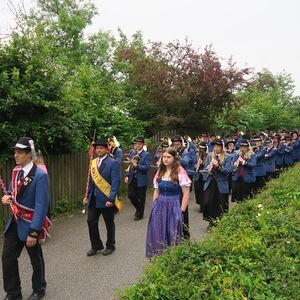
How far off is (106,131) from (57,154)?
10.4 feet

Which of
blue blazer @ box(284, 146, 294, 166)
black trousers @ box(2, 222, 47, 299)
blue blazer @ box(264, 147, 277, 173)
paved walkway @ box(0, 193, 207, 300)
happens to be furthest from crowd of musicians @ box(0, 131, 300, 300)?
blue blazer @ box(284, 146, 294, 166)

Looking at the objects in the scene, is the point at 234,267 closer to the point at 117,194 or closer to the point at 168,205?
the point at 168,205

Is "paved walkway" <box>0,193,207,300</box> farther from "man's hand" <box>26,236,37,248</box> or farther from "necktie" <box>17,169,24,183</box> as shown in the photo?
"necktie" <box>17,169,24,183</box>

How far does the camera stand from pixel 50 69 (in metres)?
9.40

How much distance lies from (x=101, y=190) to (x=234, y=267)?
3481 mm

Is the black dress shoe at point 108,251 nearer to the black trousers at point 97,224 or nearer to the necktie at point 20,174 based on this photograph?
the black trousers at point 97,224

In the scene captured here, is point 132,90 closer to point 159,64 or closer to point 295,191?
point 159,64

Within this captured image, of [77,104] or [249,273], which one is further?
[77,104]

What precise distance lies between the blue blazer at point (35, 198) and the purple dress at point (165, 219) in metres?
1.62

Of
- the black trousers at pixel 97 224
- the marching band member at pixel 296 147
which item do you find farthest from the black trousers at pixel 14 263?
the marching band member at pixel 296 147

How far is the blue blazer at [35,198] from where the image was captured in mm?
4758

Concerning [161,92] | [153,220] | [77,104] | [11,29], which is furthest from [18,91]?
[161,92]

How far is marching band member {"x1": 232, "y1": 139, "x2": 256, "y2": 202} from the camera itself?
9797 mm

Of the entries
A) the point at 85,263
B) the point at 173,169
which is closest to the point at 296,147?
the point at 173,169
